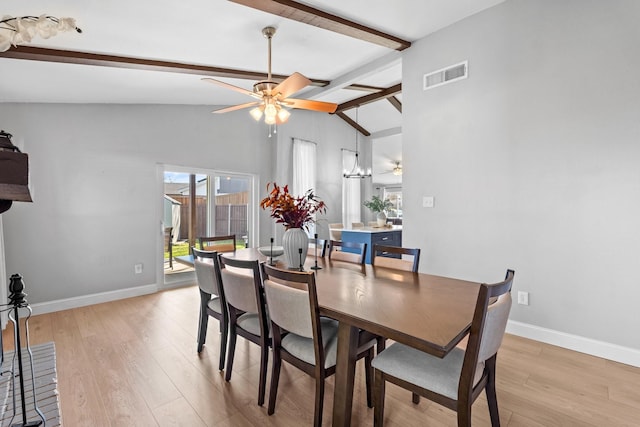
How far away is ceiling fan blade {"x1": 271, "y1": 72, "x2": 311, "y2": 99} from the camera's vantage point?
7.94 ft

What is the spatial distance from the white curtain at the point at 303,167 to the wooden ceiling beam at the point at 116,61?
91.5 inches

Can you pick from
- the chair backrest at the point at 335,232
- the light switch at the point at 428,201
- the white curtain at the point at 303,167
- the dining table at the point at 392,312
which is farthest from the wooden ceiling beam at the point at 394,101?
the dining table at the point at 392,312

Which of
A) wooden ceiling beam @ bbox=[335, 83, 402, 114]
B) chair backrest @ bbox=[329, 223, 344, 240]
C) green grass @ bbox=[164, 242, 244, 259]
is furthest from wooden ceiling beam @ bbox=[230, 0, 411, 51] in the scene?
green grass @ bbox=[164, 242, 244, 259]

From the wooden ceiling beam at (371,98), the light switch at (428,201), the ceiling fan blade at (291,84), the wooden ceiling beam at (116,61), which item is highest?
the wooden ceiling beam at (371,98)

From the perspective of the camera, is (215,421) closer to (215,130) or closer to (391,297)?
(391,297)

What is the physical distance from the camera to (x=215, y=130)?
501 centimetres

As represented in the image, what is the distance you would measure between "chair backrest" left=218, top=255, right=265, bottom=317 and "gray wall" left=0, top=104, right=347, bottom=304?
9.23 feet

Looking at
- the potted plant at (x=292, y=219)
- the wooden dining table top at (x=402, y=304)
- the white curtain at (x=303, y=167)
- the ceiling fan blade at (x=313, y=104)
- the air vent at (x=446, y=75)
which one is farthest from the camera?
the white curtain at (x=303, y=167)

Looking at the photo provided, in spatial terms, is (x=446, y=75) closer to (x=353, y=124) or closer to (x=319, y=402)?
(x=319, y=402)

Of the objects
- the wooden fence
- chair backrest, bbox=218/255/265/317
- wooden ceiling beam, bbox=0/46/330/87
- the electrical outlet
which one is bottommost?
the electrical outlet

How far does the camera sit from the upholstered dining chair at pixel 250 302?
1.92m

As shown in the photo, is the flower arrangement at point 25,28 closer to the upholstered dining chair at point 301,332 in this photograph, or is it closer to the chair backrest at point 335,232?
the upholstered dining chair at point 301,332

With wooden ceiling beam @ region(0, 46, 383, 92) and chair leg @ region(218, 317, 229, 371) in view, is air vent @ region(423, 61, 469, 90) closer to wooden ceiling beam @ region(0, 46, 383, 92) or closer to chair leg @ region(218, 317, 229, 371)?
wooden ceiling beam @ region(0, 46, 383, 92)

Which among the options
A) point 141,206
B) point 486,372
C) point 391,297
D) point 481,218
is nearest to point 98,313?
point 141,206
